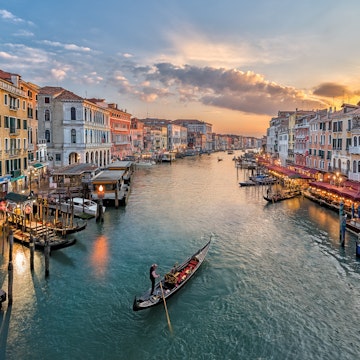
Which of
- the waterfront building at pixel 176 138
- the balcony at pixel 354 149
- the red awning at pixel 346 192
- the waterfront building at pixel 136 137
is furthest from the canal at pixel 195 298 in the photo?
the waterfront building at pixel 176 138

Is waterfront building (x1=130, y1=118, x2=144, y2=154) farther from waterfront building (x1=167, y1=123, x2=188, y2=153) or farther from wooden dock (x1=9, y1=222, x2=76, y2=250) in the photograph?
wooden dock (x1=9, y1=222, x2=76, y2=250)

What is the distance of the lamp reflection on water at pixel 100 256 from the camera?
16531 mm

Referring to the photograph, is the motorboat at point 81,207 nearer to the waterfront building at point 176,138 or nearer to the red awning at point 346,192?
the red awning at point 346,192

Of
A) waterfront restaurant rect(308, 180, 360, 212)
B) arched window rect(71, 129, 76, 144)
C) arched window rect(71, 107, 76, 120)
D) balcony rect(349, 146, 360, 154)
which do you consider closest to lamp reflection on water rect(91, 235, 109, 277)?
waterfront restaurant rect(308, 180, 360, 212)

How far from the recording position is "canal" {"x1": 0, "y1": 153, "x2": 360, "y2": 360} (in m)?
10.8

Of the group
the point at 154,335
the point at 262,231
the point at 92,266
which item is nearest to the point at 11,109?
the point at 92,266

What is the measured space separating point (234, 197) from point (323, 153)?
12108 mm

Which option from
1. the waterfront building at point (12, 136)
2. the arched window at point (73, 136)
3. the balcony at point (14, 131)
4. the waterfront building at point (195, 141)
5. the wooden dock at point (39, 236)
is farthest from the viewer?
the waterfront building at point (195, 141)

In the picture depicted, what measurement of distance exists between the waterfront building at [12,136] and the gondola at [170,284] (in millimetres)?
15540

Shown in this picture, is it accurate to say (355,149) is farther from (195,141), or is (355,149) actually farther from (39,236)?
(195,141)

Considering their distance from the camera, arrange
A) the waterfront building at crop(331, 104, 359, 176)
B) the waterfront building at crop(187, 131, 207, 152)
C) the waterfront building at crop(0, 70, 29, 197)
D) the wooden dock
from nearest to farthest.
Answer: the wooden dock → the waterfront building at crop(0, 70, 29, 197) → the waterfront building at crop(331, 104, 359, 176) → the waterfront building at crop(187, 131, 207, 152)

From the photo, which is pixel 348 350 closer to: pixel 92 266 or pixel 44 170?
pixel 92 266

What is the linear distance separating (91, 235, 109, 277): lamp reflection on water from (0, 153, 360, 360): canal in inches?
2.0

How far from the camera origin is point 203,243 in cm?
2088
